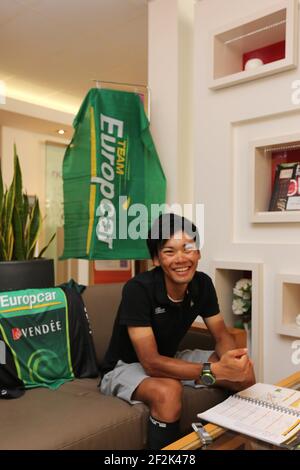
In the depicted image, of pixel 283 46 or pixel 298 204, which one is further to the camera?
pixel 283 46

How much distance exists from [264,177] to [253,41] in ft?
2.64

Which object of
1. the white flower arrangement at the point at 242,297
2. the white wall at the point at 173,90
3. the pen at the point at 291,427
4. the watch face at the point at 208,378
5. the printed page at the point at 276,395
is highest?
the white wall at the point at 173,90

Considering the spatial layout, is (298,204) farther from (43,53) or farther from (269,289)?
(43,53)

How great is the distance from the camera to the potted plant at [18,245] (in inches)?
90.6

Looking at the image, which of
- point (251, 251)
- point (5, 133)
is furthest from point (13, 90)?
point (251, 251)

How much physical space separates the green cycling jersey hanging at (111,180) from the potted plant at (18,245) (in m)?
0.28

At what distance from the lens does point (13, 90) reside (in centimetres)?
495

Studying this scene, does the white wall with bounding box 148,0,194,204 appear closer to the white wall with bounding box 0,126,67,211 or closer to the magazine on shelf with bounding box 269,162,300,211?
the magazine on shelf with bounding box 269,162,300,211

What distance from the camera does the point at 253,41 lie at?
8.28 feet
